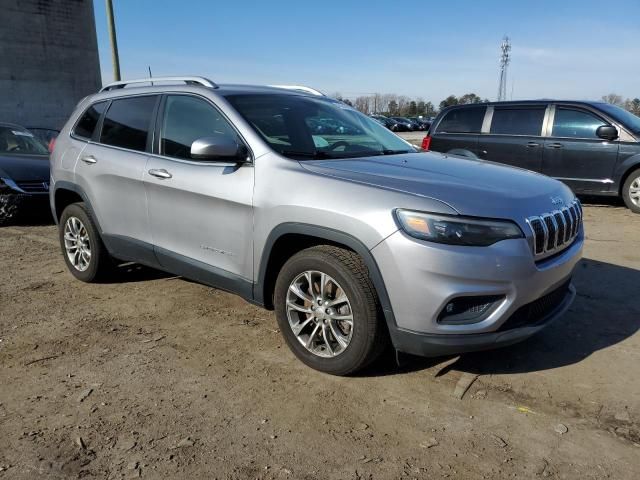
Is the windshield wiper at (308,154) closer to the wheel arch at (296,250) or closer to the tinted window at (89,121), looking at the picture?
the wheel arch at (296,250)

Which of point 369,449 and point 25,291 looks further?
point 25,291

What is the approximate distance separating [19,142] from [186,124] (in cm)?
625

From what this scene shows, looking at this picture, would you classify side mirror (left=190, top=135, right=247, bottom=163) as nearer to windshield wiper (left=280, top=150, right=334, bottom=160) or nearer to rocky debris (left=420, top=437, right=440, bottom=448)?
windshield wiper (left=280, top=150, right=334, bottom=160)

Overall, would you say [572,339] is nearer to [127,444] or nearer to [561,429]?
[561,429]

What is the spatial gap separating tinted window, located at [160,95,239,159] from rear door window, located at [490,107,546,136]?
681 cm

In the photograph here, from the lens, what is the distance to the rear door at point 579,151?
28.2 feet

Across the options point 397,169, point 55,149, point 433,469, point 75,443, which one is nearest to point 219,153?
point 397,169

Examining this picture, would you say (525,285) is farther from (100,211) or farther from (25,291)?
(25,291)

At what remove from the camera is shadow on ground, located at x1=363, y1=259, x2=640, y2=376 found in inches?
136

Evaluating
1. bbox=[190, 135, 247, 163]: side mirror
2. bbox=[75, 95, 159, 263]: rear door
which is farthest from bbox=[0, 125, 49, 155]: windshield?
bbox=[190, 135, 247, 163]: side mirror

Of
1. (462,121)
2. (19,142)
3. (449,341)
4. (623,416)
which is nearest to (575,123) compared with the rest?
(462,121)

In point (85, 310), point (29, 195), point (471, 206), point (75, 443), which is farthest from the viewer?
point (29, 195)

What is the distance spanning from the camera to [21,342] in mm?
3832

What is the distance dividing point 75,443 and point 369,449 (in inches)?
55.6
